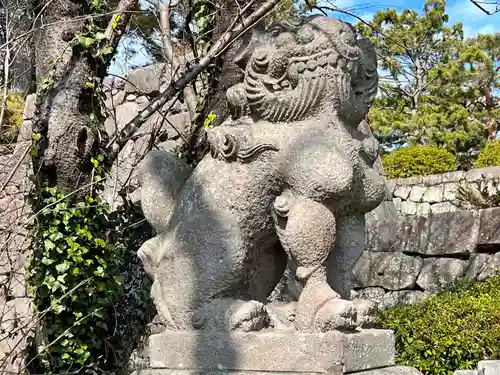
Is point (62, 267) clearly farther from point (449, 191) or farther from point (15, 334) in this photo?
point (449, 191)

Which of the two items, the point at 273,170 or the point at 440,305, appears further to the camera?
the point at 440,305

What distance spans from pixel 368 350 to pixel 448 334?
9.14 feet

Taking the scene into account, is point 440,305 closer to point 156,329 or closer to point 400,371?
point 156,329

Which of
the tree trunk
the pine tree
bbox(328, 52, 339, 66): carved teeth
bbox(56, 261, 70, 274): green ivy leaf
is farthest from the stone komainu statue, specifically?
the pine tree

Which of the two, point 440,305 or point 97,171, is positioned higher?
point 97,171

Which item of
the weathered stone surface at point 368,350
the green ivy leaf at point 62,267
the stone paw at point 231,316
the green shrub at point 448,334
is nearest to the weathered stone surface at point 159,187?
the stone paw at point 231,316

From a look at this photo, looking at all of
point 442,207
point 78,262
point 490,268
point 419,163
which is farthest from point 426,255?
point 419,163

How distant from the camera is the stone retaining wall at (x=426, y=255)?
6.39 m

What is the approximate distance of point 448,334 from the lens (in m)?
4.47

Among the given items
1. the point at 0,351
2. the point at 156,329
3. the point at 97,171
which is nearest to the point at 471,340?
the point at 156,329

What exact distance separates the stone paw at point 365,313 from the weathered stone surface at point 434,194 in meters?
7.62

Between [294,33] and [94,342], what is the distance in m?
2.67

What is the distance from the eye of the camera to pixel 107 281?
4.05m

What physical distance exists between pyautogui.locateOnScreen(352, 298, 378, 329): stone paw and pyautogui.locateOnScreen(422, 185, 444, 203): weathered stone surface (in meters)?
7.62
